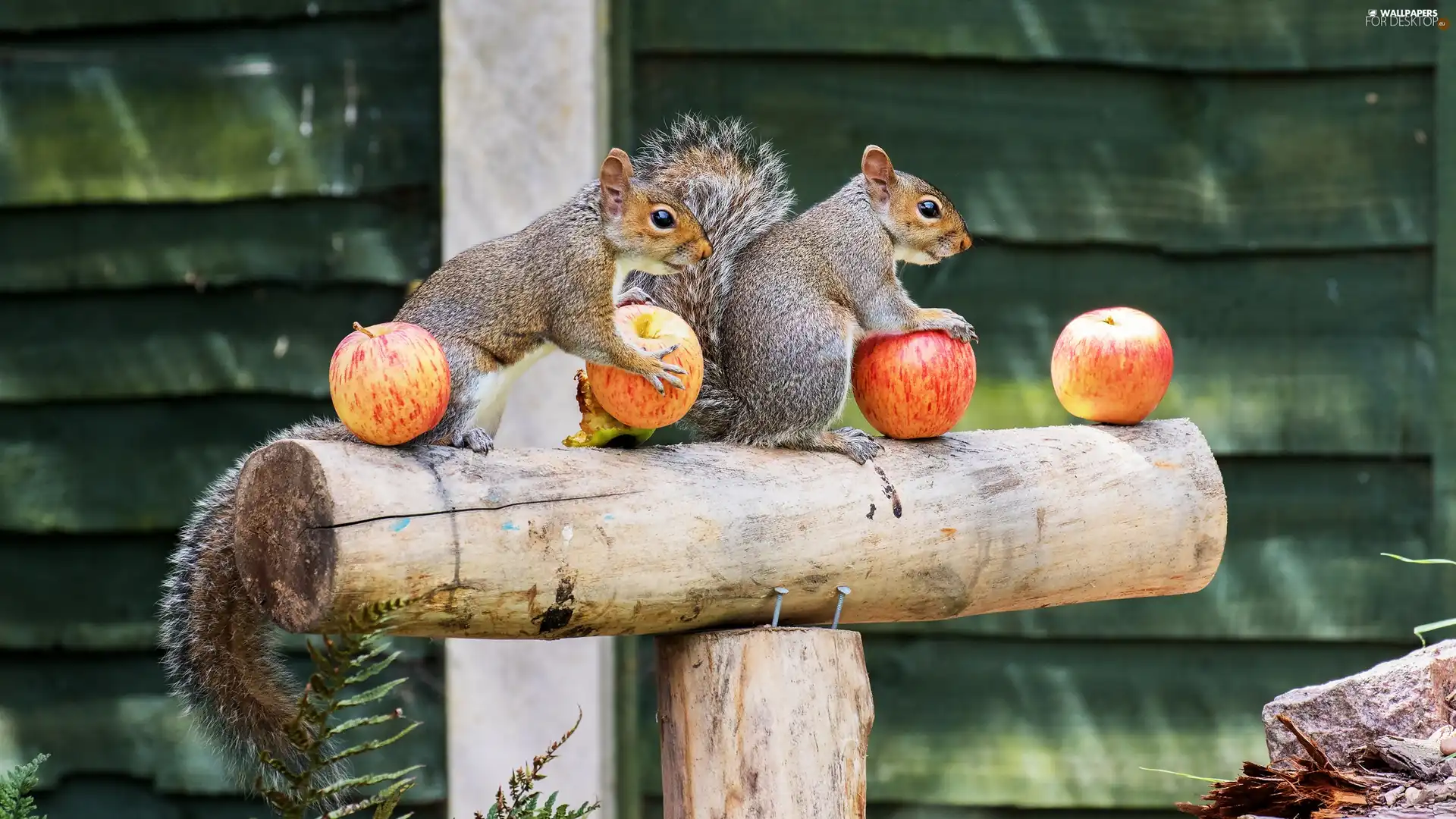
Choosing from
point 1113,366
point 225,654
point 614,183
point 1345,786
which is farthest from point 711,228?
point 1345,786

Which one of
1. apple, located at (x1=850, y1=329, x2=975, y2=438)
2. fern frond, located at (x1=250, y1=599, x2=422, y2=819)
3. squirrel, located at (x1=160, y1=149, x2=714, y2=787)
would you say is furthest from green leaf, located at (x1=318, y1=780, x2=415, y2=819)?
apple, located at (x1=850, y1=329, x2=975, y2=438)

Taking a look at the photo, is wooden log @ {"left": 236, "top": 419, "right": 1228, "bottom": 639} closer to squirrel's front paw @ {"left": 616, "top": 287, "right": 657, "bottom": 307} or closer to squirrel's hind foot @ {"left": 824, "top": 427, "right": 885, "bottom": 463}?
squirrel's hind foot @ {"left": 824, "top": 427, "right": 885, "bottom": 463}

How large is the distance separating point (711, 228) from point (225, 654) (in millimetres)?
787

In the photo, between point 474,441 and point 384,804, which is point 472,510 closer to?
point 474,441

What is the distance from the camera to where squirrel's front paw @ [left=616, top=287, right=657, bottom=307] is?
1.83 m

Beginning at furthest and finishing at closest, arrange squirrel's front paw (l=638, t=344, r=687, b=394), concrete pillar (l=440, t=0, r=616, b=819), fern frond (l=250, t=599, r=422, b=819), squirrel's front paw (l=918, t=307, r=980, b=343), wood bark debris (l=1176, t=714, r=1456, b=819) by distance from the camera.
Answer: concrete pillar (l=440, t=0, r=616, b=819) < squirrel's front paw (l=918, t=307, r=980, b=343) < squirrel's front paw (l=638, t=344, r=687, b=394) < wood bark debris (l=1176, t=714, r=1456, b=819) < fern frond (l=250, t=599, r=422, b=819)

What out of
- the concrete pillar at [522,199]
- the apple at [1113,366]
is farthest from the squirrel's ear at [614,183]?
the concrete pillar at [522,199]

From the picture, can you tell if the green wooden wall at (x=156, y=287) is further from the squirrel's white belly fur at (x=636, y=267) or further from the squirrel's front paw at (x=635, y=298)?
the squirrel's white belly fur at (x=636, y=267)

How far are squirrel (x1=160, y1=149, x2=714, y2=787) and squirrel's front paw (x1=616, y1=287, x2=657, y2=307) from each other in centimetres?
12

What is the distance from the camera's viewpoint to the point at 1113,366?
1.88 metres

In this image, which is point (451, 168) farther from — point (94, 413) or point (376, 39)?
point (94, 413)

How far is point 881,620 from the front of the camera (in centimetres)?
182

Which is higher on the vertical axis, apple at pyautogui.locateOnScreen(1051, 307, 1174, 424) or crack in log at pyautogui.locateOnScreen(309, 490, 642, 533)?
apple at pyautogui.locateOnScreen(1051, 307, 1174, 424)

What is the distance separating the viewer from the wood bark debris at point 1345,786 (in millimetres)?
1535
